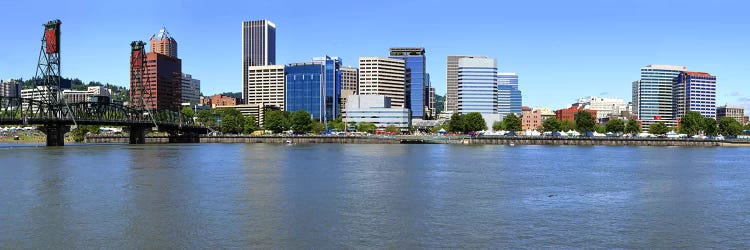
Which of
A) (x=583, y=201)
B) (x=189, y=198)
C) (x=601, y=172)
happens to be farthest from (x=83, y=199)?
(x=601, y=172)

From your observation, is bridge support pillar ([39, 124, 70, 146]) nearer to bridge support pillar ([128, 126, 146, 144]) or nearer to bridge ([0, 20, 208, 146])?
bridge ([0, 20, 208, 146])

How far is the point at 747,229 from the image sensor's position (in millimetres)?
33469

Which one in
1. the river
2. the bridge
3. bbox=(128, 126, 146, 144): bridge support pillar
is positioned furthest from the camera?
bbox=(128, 126, 146, 144): bridge support pillar

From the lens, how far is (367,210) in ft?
128

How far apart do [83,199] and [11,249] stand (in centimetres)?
1636

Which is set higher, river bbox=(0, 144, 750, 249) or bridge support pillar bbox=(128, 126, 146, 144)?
bridge support pillar bbox=(128, 126, 146, 144)

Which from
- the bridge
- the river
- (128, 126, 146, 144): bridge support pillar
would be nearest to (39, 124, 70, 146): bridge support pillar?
the bridge

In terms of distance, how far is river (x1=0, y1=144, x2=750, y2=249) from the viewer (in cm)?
3014

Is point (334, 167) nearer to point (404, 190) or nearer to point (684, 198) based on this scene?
point (404, 190)

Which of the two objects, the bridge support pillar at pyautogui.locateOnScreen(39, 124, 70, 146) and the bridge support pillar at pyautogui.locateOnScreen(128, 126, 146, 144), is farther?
the bridge support pillar at pyautogui.locateOnScreen(128, 126, 146, 144)

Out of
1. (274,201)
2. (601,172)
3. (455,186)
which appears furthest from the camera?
(601,172)

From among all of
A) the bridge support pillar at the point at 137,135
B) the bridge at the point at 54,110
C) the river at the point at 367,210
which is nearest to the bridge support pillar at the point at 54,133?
the bridge at the point at 54,110

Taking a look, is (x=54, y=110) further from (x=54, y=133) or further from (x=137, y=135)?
(x=137, y=135)

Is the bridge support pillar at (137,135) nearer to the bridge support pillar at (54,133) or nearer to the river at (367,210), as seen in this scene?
the bridge support pillar at (54,133)
